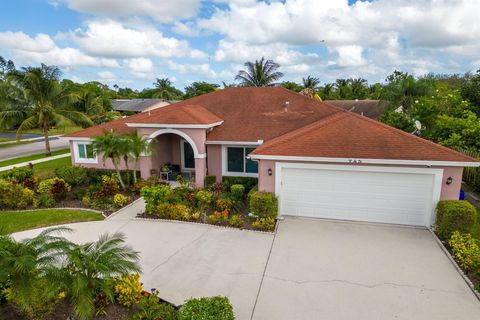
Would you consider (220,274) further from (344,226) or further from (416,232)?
(416,232)

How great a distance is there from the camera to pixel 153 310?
21.6 feet

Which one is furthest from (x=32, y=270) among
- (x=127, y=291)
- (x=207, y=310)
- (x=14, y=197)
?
(x=14, y=197)

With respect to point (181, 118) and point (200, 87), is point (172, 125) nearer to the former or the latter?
point (181, 118)

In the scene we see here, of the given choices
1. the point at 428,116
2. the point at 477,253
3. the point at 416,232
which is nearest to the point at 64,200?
the point at 416,232

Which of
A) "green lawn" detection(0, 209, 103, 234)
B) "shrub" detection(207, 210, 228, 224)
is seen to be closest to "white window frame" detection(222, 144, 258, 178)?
"shrub" detection(207, 210, 228, 224)

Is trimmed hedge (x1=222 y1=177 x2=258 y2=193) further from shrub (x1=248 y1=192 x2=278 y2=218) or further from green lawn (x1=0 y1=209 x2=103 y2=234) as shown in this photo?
green lawn (x1=0 y1=209 x2=103 y2=234)

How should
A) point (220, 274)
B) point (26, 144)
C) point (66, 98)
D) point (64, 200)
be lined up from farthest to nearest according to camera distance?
point (26, 144)
point (66, 98)
point (64, 200)
point (220, 274)

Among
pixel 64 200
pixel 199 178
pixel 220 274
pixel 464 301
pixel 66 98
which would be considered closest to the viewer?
pixel 464 301

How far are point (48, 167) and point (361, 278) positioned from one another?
22.3 meters

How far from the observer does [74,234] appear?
11.3m

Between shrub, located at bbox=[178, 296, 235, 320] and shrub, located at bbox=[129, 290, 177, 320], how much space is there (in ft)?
1.70

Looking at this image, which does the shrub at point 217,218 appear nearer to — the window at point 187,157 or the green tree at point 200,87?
the window at point 187,157

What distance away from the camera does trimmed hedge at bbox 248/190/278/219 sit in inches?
464

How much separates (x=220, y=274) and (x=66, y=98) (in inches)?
908
